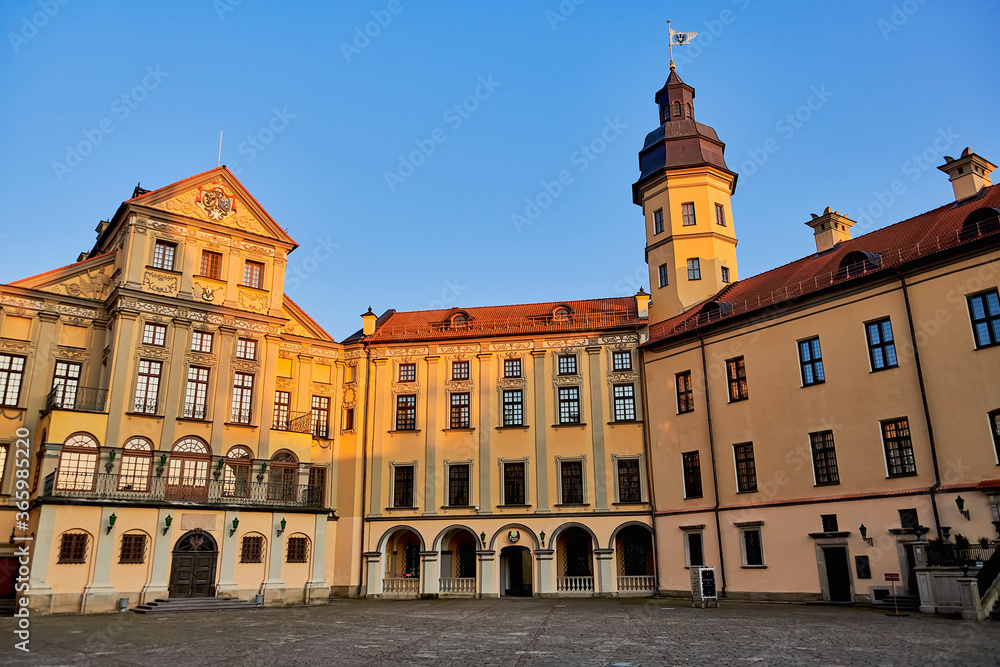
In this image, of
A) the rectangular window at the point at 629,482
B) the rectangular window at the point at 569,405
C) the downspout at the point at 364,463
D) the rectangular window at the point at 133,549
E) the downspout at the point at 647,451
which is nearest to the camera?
the rectangular window at the point at 133,549

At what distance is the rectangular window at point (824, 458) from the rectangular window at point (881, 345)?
10.1 ft

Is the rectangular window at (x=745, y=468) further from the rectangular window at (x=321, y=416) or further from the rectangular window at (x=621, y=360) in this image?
the rectangular window at (x=321, y=416)

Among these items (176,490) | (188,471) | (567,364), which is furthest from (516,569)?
(176,490)

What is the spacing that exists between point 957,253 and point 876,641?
48.7 feet

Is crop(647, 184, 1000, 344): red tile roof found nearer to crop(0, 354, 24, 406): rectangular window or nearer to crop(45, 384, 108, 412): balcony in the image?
crop(45, 384, 108, 412): balcony

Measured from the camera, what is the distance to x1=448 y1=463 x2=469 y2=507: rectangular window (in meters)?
36.7

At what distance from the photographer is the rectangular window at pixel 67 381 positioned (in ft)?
100

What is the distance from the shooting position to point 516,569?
129ft

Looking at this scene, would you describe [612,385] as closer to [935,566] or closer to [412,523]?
[412,523]

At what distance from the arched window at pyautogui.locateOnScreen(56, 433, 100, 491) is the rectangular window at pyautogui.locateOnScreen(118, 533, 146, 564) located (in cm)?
229

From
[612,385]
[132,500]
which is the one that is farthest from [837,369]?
[132,500]

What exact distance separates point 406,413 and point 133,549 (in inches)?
542

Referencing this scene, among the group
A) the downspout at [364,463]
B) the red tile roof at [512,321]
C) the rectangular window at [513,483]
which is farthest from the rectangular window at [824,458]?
the downspout at [364,463]

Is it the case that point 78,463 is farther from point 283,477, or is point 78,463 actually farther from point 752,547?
point 752,547
